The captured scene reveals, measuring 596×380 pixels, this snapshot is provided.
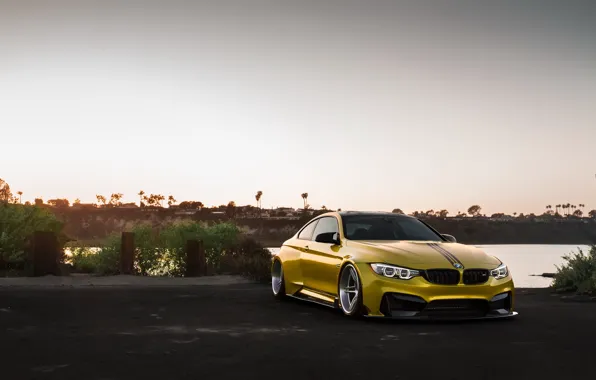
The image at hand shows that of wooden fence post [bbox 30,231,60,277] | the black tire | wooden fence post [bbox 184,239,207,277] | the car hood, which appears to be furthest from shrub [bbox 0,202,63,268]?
the car hood

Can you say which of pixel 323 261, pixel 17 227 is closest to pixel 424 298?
pixel 323 261

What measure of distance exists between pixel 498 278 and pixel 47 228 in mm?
14782

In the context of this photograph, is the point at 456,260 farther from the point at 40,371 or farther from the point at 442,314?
the point at 40,371

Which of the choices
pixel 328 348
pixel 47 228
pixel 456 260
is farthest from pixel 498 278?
pixel 47 228

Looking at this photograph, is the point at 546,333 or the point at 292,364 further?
the point at 546,333

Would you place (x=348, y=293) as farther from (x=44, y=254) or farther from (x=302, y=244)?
(x=44, y=254)

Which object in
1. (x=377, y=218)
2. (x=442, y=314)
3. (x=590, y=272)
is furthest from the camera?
(x=590, y=272)

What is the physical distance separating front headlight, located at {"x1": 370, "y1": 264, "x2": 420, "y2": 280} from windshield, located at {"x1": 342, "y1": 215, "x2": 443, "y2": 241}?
1.50 meters

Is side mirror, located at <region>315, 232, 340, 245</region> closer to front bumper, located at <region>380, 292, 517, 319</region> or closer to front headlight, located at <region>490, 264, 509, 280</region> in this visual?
front bumper, located at <region>380, 292, 517, 319</region>

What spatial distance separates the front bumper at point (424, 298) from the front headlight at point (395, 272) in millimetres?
66

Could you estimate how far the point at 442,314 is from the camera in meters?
12.4

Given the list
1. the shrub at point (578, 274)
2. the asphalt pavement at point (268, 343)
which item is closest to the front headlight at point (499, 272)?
the asphalt pavement at point (268, 343)

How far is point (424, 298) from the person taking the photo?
12.3 meters

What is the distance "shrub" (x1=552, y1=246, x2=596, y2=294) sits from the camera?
18.4m
